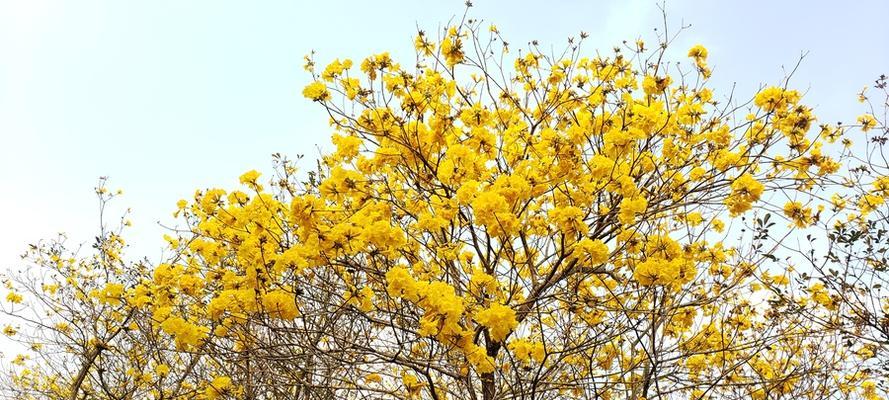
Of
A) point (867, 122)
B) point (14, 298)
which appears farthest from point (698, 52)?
point (14, 298)

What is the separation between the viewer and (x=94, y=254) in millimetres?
7387

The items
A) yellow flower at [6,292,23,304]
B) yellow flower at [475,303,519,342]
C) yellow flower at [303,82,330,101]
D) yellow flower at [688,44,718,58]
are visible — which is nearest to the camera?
yellow flower at [475,303,519,342]

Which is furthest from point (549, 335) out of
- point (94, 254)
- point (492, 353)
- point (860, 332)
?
point (94, 254)

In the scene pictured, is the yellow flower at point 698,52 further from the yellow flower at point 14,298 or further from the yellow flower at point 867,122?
the yellow flower at point 14,298

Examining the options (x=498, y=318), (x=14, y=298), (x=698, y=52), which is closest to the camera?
(x=498, y=318)

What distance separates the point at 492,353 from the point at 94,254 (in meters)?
6.03

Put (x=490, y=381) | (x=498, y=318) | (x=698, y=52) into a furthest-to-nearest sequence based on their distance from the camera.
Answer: (x=698, y=52), (x=490, y=381), (x=498, y=318)

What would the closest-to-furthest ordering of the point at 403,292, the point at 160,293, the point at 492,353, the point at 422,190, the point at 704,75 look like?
the point at 403,292, the point at 160,293, the point at 492,353, the point at 422,190, the point at 704,75

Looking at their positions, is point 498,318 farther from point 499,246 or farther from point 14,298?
point 14,298

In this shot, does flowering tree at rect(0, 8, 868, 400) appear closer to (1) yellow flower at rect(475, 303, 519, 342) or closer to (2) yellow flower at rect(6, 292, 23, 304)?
(1) yellow flower at rect(475, 303, 519, 342)

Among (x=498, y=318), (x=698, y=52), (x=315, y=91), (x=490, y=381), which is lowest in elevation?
(x=498, y=318)

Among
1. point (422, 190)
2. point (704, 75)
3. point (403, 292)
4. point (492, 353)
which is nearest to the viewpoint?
point (403, 292)

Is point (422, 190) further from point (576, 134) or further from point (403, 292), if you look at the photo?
point (403, 292)

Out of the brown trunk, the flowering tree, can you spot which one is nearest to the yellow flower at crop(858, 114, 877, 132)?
the flowering tree
